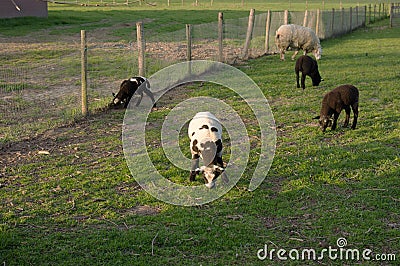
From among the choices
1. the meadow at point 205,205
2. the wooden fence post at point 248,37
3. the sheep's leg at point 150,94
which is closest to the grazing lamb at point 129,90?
the sheep's leg at point 150,94

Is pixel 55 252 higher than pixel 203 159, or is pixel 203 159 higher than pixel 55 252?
pixel 203 159

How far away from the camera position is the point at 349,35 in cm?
3089

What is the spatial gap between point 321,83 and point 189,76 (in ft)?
11.8

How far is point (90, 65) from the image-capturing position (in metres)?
16.2

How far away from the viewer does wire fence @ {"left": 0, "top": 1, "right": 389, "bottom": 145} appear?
37.4 ft

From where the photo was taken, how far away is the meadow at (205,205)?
5758mm

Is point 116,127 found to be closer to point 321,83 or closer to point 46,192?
point 46,192

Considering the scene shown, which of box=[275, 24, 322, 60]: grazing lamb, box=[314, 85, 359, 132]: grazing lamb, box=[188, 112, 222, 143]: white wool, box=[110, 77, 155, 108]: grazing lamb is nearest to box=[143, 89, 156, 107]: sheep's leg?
box=[110, 77, 155, 108]: grazing lamb

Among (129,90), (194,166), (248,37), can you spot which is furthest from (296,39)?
(194,166)

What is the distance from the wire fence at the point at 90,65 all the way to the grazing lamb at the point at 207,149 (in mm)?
3857

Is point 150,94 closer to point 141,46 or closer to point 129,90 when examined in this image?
point 129,90

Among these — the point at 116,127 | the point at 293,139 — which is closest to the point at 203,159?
the point at 293,139

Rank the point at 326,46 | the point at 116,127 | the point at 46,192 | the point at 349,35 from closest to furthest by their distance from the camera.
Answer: the point at 46,192 < the point at 116,127 < the point at 326,46 < the point at 349,35

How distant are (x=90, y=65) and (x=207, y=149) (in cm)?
965
